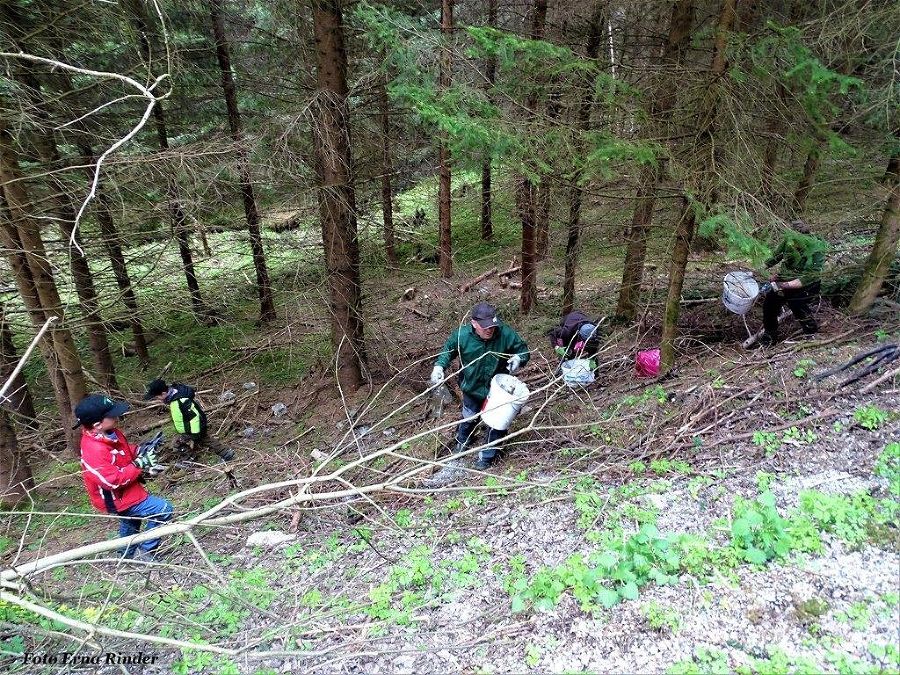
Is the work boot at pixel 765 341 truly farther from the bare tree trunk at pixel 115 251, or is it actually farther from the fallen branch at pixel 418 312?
the bare tree trunk at pixel 115 251

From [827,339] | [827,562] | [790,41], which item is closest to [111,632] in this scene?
[827,562]

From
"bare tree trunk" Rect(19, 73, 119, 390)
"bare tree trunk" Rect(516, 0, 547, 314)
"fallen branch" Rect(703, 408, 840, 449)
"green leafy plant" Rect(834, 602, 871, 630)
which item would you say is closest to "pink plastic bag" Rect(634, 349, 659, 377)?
"fallen branch" Rect(703, 408, 840, 449)

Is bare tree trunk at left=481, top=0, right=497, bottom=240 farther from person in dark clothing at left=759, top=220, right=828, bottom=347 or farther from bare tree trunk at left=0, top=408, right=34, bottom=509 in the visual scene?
bare tree trunk at left=0, top=408, right=34, bottom=509

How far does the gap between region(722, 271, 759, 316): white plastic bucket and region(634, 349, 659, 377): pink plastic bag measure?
1.36m

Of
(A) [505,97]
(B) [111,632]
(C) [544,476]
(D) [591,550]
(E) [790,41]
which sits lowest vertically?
(C) [544,476]

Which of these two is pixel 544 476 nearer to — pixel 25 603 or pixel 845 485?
pixel 845 485

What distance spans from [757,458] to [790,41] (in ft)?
12.3

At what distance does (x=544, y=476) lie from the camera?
16.4 feet

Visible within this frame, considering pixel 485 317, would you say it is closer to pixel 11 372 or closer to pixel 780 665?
pixel 780 665

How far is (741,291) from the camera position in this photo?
6766 millimetres

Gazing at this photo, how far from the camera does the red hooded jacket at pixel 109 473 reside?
4.70 m

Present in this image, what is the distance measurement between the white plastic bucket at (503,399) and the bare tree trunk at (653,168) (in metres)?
2.39

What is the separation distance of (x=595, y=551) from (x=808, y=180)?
24.7ft

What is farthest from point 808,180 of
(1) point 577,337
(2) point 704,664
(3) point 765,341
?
(2) point 704,664
